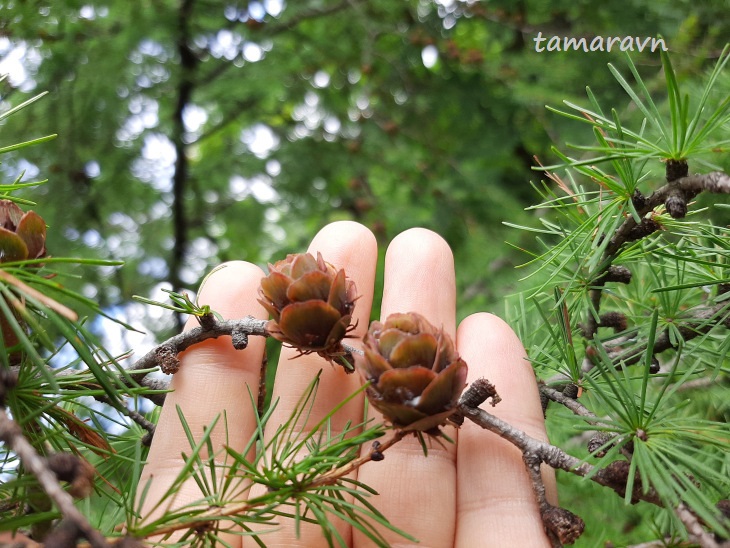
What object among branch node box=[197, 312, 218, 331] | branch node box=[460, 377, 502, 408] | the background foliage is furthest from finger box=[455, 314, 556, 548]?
the background foliage

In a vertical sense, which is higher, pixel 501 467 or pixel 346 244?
pixel 346 244

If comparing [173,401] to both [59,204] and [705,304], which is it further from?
[59,204]

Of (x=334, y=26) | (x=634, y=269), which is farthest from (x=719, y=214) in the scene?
(x=334, y=26)

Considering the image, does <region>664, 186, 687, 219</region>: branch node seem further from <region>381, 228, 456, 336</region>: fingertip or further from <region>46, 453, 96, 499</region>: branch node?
<region>46, 453, 96, 499</region>: branch node

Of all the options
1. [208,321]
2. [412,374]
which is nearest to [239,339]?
[208,321]

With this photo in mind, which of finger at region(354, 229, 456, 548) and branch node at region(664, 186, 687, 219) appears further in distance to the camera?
finger at region(354, 229, 456, 548)

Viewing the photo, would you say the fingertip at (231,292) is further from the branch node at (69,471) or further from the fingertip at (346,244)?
the branch node at (69,471)

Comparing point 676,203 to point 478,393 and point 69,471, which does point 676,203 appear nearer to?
point 478,393
